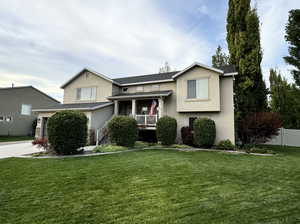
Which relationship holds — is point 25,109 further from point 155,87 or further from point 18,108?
point 155,87

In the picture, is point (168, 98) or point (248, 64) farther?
point (168, 98)

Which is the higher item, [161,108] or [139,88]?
[139,88]

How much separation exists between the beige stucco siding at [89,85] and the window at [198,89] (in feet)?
26.2

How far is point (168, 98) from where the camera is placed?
15.4 meters

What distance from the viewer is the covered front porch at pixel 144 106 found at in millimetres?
14453

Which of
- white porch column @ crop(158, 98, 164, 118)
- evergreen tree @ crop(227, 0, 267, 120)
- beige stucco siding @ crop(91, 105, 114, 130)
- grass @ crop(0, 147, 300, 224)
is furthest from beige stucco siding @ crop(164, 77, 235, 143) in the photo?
beige stucco siding @ crop(91, 105, 114, 130)

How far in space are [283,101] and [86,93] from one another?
24928 millimetres

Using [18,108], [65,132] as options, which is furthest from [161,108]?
[18,108]

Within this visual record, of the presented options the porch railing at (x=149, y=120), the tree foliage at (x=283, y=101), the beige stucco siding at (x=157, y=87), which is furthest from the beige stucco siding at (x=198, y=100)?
the tree foliage at (x=283, y=101)

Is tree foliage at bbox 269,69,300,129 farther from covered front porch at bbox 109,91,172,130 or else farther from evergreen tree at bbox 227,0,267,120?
covered front porch at bbox 109,91,172,130

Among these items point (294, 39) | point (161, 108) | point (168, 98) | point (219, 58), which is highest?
point (219, 58)

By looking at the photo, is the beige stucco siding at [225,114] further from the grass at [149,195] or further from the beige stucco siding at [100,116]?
the beige stucco siding at [100,116]

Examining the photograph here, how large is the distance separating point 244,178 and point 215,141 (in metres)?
8.44

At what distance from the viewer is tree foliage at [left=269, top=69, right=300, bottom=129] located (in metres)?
19.8
